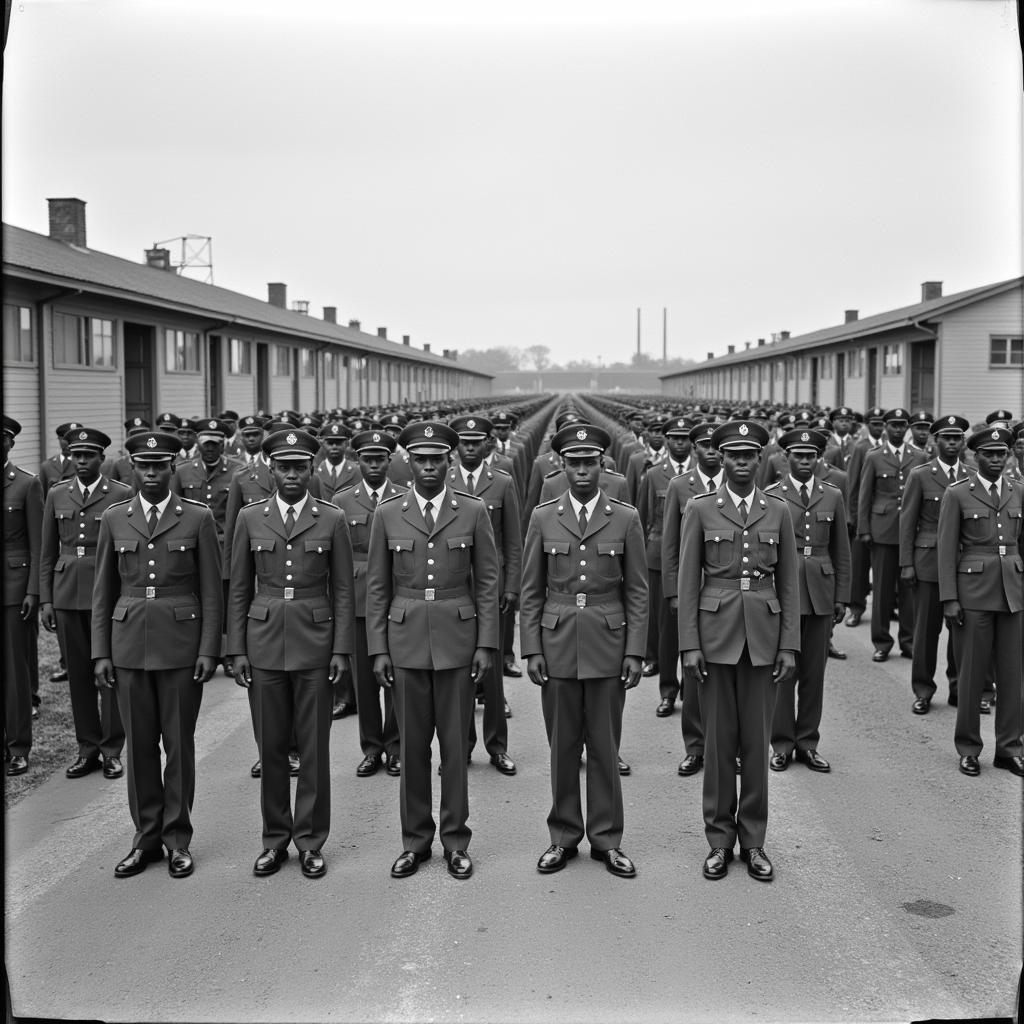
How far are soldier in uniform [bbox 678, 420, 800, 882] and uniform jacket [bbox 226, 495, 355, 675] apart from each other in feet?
6.12

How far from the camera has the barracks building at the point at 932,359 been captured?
25.8m

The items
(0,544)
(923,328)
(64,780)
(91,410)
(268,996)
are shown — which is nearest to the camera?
(0,544)

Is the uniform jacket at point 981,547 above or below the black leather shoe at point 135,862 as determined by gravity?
above

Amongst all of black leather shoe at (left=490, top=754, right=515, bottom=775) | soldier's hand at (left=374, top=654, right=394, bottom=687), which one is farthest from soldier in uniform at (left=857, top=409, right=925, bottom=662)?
soldier's hand at (left=374, top=654, right=394, bottom=687)

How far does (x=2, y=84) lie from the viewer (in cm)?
384

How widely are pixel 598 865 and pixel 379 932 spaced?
131 centimetres

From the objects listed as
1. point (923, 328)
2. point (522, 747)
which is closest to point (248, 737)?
point (522, 747)

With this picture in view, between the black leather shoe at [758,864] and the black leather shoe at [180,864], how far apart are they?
2875 millimetres

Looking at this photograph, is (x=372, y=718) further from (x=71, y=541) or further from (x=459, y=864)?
(x=71, y=541)

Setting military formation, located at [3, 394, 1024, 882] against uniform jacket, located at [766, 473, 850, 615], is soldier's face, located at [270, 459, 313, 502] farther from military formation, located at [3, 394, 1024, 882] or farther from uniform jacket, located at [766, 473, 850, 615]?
uniform jacket, located at [766, 473, 850, 615]

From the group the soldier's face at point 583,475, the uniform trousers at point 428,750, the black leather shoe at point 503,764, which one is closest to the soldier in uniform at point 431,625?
the uniform trousers at point 428,750

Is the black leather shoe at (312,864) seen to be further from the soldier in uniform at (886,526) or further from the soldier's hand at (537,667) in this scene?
the soldier in uniform at (886,526)

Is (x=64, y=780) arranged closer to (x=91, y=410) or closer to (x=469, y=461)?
(x=469, y=461)

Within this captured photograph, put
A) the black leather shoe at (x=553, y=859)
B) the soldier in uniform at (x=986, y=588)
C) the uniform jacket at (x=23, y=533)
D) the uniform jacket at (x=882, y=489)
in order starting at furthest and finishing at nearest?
the uniform jacket at (x=882, y=489)
the uniform jacket at (x=23, y=533)
the soldier in uniform at (x=986, y=588)
the black leather shoe at (x=553, y=859)
